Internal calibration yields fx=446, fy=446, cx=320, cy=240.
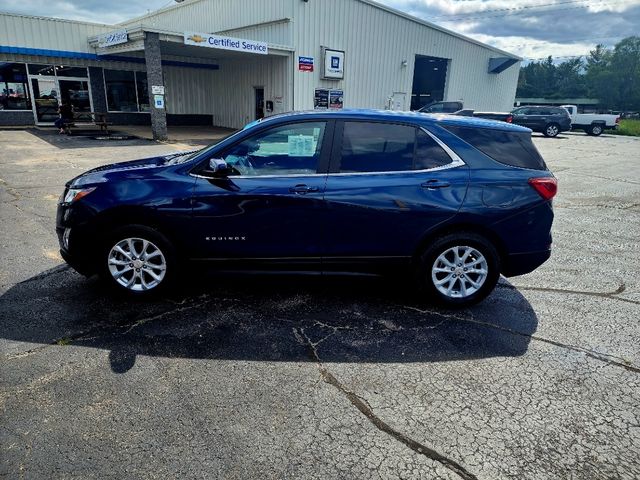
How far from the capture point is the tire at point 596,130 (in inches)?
1258

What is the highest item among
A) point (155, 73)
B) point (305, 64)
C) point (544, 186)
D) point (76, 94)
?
point (305, 64)

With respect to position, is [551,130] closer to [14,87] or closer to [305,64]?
[305,64]

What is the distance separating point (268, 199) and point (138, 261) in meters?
1.36

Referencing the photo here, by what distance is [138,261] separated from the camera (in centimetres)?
415

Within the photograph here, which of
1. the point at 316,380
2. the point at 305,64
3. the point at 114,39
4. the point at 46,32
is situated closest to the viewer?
the point at 316,380

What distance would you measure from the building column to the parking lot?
45.7ft

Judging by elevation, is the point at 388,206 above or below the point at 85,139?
above

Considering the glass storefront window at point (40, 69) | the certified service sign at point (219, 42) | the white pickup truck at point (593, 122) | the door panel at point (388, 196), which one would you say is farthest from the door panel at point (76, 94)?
the white pickup truck at point (593, 122)

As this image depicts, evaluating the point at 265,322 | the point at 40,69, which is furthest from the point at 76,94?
the point at 265,322

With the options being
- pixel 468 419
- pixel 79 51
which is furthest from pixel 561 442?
pixel 79 51

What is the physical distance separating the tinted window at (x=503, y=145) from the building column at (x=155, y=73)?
1584cm

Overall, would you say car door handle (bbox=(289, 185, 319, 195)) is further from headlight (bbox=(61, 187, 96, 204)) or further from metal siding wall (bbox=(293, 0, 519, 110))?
metal siding wall (bbox=(293, 0, 519, 110))

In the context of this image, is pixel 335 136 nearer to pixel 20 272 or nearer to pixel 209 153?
pixel 209 153

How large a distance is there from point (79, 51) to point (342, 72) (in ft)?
42.3
